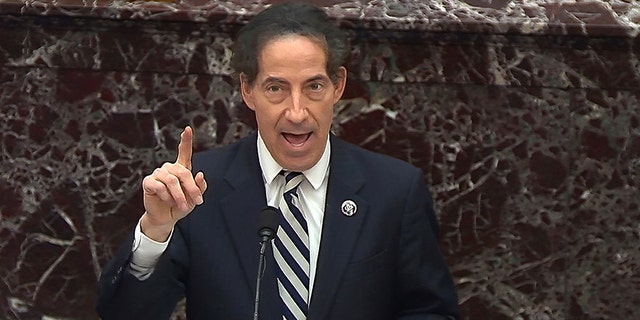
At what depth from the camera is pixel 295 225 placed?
3076 mm

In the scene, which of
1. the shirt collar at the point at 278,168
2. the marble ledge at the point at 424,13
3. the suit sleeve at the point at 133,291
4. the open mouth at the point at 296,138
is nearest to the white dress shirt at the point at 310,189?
the shirt collar at the point at 278,168

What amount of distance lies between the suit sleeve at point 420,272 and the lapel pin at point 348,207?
138 millimetres

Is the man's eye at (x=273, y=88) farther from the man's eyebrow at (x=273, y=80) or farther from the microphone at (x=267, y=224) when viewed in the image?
the microphone at (x=267, y=224)

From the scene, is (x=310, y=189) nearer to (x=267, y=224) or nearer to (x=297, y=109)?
(x=297, y=109)

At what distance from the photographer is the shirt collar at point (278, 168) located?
3.09 meters

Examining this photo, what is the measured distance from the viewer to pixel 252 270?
9.91 ft

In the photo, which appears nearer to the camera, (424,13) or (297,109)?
(297,109)

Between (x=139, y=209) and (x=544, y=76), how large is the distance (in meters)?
1.56

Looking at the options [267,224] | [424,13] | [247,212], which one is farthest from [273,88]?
[424,13]

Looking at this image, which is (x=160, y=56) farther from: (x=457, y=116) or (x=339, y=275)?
(x=339, y=275)

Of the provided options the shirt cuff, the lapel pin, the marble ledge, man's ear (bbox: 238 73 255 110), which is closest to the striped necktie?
the lapel pin

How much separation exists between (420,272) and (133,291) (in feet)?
2.45

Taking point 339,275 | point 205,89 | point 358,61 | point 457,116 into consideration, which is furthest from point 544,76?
point 339,275

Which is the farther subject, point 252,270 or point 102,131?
point 102,131
